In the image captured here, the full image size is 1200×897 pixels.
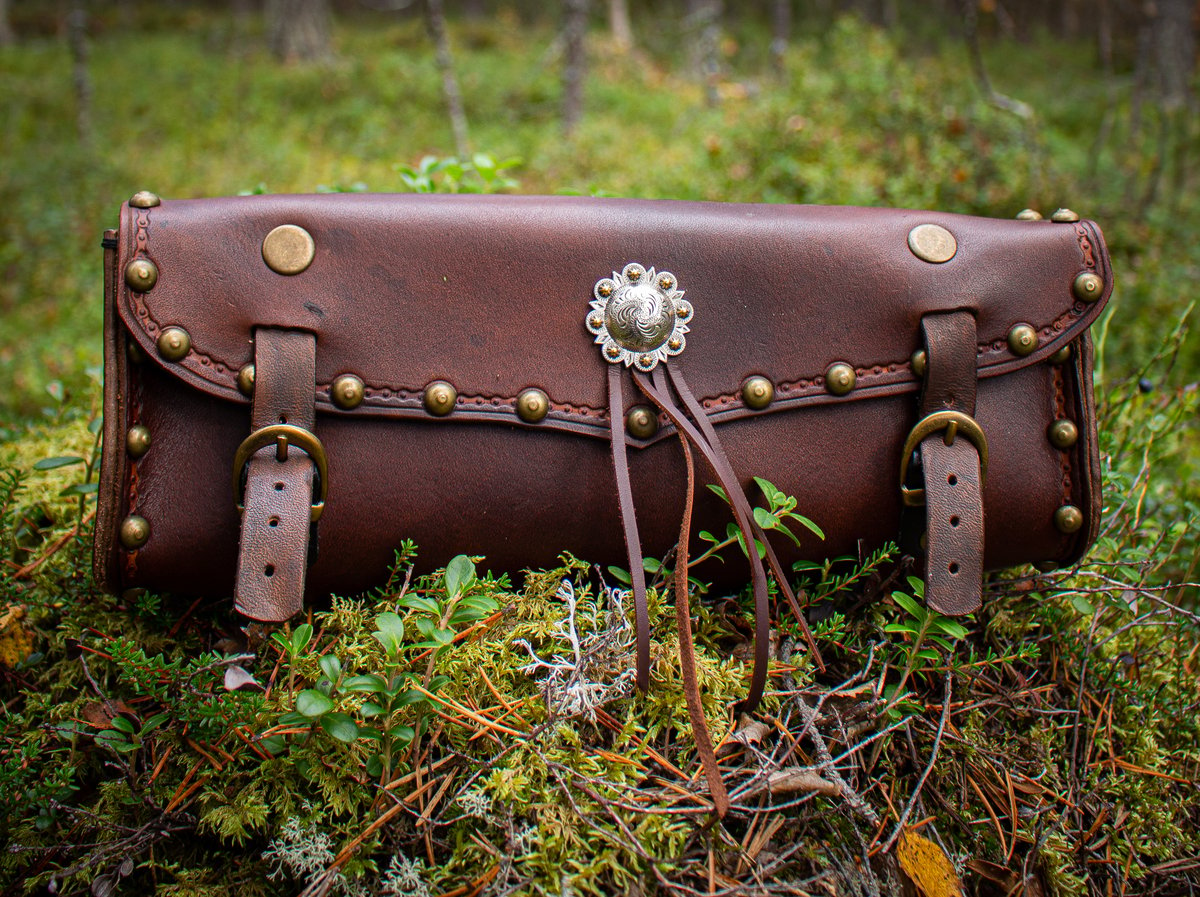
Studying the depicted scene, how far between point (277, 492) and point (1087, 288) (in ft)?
4.92

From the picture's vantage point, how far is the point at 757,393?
138cm

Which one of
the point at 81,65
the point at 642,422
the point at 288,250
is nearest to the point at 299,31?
the point at 81,65

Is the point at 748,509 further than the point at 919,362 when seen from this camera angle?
No

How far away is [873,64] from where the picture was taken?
498 centimetres

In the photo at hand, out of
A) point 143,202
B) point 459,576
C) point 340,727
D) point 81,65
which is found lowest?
point 340,727

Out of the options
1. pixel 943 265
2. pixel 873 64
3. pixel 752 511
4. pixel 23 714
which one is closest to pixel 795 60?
pixel 873 64

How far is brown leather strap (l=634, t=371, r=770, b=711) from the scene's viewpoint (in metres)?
1.19

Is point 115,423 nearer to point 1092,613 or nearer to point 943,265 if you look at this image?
point 943,265

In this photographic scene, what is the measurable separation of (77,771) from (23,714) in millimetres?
176

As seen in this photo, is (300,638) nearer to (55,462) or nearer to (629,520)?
(629,520)

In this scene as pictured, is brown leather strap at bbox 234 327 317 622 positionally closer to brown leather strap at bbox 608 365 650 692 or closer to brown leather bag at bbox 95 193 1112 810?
brown leather bag at bbox 95 193 1112 810

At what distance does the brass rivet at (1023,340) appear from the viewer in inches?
54.7

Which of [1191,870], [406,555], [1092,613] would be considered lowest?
[1191,870]

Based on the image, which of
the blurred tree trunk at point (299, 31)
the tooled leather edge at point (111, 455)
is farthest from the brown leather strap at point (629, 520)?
the blurred tree trunk at point (299, 31)
